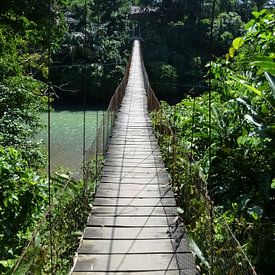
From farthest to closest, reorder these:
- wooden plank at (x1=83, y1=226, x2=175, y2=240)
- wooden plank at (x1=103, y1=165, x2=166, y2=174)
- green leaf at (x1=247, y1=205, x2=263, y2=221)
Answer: wooden plank at (x1=103, y1=165, x2=166, y2=174) → wooden plank at (x1=83, y1=226, x2=175, y2=240) → green leaf at (x1=247, y1=205, x2=263, y2=221)

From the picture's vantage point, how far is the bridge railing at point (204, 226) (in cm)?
224

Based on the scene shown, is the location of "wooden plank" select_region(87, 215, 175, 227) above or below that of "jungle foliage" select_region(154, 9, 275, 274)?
below

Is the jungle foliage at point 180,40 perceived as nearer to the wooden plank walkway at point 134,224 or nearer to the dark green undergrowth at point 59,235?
the wooden plank walkway at point 134,224

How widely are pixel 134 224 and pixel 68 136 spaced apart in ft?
44.0

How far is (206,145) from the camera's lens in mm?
4301

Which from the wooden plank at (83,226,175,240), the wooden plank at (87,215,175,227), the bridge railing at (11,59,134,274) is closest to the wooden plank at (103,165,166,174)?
the bridge railing at (11,59,134,274)

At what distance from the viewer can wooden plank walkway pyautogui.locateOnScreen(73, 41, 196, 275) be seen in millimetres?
2574

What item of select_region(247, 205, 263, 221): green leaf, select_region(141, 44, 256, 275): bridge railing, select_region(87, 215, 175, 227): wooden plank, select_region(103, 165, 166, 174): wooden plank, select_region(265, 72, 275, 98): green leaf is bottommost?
select_region(103, 165, 166, 174): wooden plank

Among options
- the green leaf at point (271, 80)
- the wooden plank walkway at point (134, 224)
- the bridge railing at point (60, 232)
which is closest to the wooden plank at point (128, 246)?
the wooden plank walkway at point (134, 224)

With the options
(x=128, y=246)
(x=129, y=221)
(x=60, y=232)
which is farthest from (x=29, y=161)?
(x=128, y=246)

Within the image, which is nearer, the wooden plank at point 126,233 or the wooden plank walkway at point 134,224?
the wooden plank walkway at point 134,224

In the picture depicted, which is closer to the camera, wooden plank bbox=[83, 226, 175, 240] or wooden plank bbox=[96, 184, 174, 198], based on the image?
wooden plank bbox=[83, 226, 175, 240]

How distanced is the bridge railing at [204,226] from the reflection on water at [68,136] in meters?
6.81

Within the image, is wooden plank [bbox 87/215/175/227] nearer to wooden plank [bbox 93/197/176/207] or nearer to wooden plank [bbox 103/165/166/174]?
wooden plank [bbox 93/197/176/207]
